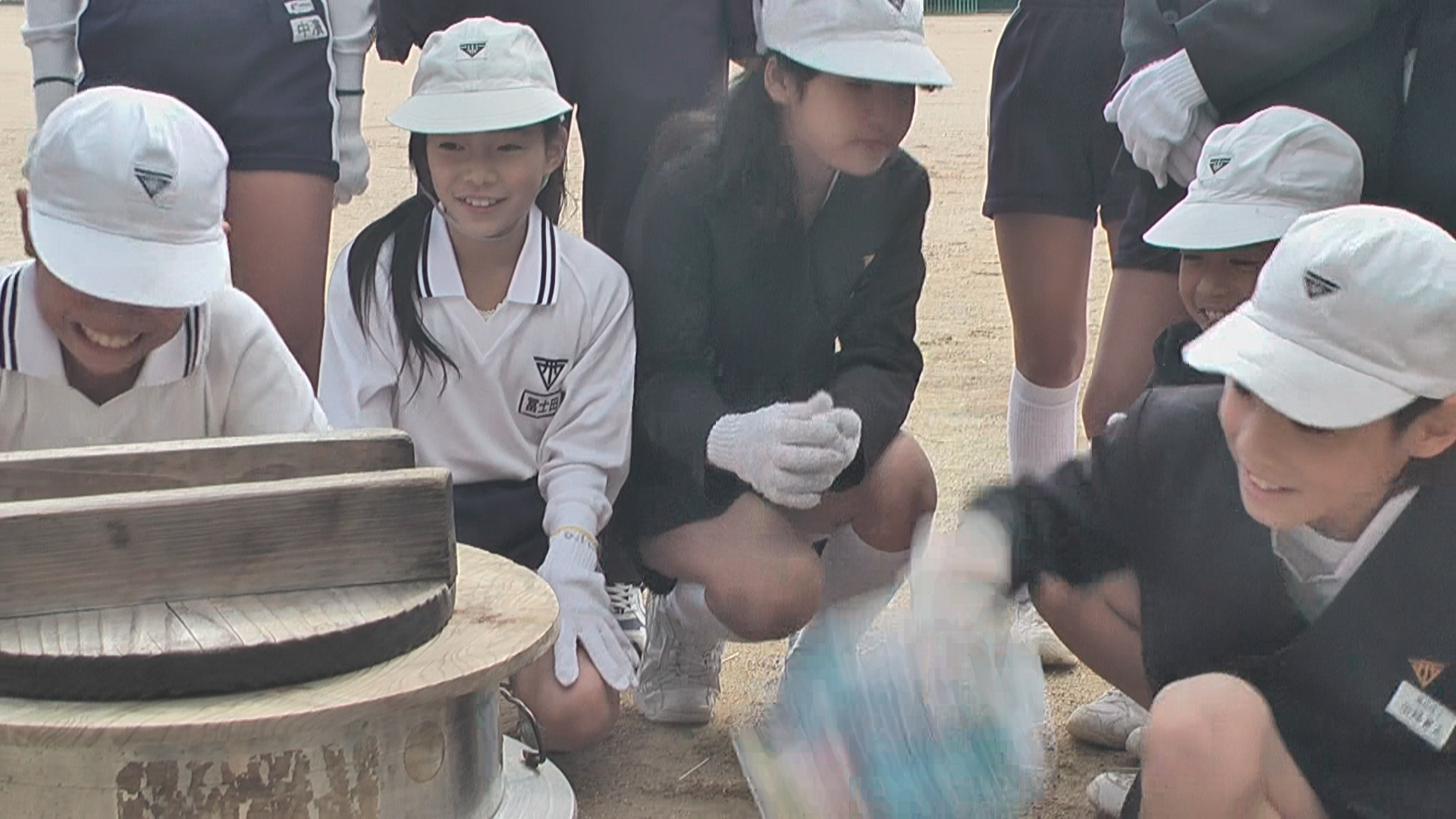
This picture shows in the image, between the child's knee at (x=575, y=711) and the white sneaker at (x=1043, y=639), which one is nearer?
the child's knee at (x=575, y=711)

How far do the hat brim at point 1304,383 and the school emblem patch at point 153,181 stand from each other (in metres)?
1.27

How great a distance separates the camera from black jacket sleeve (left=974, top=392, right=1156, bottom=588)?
2293mm

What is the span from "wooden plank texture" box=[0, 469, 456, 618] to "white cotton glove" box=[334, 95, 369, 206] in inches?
65.4

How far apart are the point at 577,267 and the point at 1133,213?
1.00 meters

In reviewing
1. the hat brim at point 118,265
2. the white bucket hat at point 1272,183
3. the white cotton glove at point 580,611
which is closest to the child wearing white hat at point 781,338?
the white cotton glove at point 580,611

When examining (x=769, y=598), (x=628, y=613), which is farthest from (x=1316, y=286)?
(x=628, y=613)

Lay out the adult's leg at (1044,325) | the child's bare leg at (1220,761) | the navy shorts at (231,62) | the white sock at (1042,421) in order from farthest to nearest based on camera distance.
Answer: the white sock at (1042,421)
the adult's leg at (1044,325)
the navy shorts at (231,62)
the child's bare leg at (1220,761)

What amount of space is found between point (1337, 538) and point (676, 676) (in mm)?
1357

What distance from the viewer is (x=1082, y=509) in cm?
234

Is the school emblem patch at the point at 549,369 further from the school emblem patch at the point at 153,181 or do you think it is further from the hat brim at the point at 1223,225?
the hat brim at the point at 1223,225

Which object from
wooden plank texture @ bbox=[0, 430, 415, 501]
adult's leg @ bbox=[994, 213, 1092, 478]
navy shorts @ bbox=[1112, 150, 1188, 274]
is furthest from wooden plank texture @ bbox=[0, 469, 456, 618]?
adult's leg @ bbox=[994, 213, 1092, 478]

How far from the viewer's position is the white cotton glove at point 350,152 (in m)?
3.35

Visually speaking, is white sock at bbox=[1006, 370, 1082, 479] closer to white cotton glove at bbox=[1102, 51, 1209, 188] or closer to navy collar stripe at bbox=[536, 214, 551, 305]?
white cotton glove at bbox=[1102, 51, 1209, 188]

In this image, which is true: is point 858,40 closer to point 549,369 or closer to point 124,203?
point 549,369
